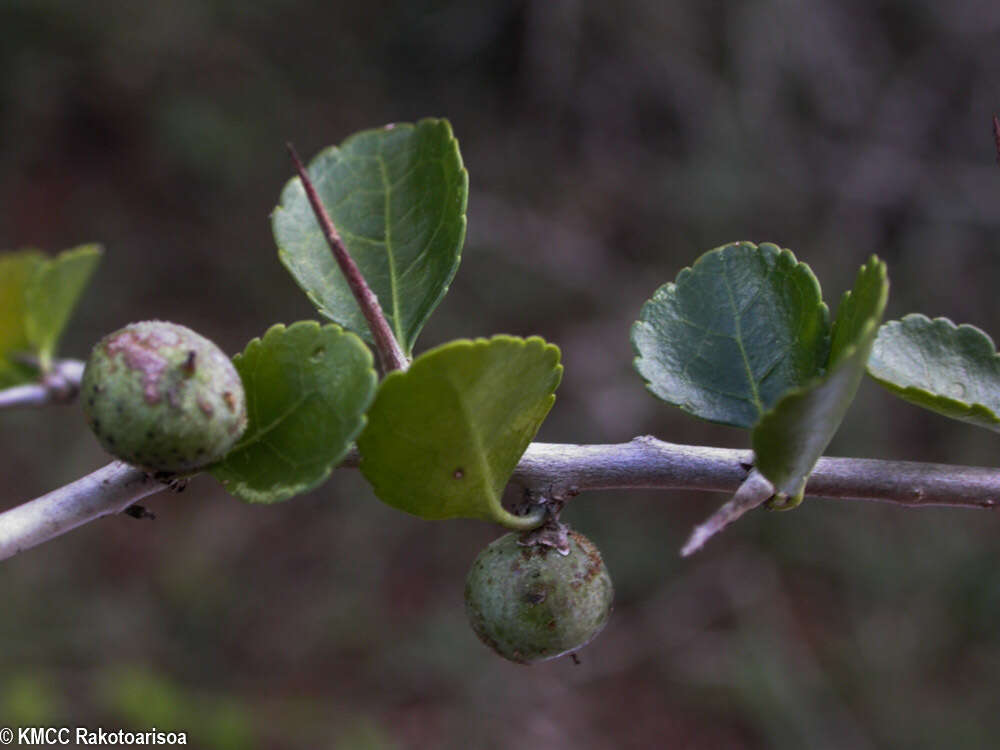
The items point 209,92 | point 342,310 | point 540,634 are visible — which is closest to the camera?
point 540,634

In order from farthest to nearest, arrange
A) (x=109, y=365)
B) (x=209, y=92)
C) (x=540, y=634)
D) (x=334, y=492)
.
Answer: (x=209, y=92)
(x=334, y=492)
(x=540, y=634)
(x=109, y=365)

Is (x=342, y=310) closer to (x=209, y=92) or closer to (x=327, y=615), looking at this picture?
(x=327, y=615)

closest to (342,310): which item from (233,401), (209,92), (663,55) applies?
(233,401)

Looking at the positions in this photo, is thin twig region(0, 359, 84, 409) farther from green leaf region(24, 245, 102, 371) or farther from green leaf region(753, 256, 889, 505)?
green leaf region(753, 256, 889, 505)

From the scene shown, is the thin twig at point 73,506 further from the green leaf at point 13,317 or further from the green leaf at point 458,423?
the green leaf at point 13,317

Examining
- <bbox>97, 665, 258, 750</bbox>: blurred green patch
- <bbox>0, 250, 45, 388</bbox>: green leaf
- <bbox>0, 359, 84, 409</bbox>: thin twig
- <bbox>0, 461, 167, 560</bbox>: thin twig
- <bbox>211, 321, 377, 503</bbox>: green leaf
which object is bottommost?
<bbox>97, 665, 258, 750</bbox>: blurred green patch

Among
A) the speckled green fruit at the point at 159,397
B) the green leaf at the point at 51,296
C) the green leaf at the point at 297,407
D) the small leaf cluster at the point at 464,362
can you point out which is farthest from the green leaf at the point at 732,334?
the green leaf at the point at 51,296

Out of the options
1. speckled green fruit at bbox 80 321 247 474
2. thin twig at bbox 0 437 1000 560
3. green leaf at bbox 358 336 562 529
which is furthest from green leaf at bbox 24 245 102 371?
green leaf at bbox 358 336 562 529
